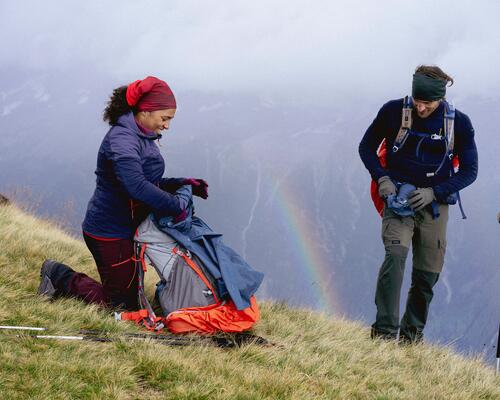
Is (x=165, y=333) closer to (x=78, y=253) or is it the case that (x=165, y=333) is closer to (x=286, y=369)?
(x=286, y=369)

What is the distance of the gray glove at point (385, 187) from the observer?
6277 mm

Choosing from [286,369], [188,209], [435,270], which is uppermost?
[188,209]

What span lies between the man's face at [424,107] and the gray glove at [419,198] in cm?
83

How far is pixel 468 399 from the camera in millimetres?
4684

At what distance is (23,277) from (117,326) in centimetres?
148

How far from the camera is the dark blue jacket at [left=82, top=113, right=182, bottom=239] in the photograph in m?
5.13

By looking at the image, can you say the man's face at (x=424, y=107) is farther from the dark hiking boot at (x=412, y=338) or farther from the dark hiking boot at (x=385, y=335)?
the dark hiking boot at (x=412, y=338)

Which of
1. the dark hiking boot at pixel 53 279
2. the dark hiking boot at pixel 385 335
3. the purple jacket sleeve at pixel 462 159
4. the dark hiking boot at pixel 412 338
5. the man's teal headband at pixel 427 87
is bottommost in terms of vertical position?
the dark hiking boot at pixel 412 338

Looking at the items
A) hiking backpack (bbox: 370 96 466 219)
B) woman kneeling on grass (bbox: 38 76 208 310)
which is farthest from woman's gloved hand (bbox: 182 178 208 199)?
hiking backpack (bbox: 370 96 466 219)

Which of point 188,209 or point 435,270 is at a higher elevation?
point 188,209

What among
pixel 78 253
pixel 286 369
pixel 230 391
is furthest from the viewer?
pixel 78 253

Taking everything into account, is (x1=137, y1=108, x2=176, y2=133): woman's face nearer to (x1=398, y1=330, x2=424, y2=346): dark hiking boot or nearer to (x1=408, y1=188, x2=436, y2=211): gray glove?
(x1=408, y1=188, x2=436, y2=211): gray glove

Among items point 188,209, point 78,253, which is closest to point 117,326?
point 188,209

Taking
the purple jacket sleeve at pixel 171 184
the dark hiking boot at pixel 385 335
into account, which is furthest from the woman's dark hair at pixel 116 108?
the dark hiking boot at pixel 385 335
